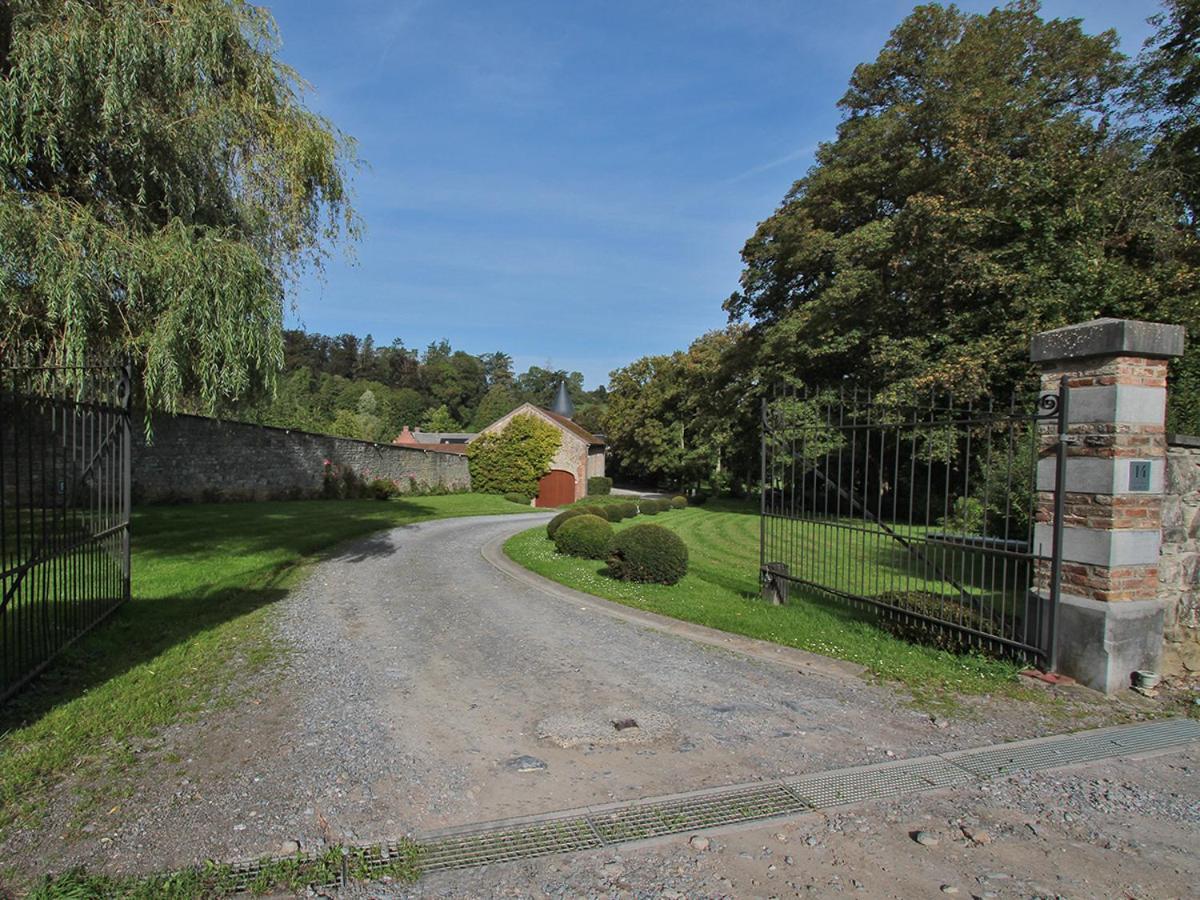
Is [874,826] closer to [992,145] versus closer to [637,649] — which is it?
[637,649]

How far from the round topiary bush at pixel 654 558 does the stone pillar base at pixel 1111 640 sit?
17.4 feet

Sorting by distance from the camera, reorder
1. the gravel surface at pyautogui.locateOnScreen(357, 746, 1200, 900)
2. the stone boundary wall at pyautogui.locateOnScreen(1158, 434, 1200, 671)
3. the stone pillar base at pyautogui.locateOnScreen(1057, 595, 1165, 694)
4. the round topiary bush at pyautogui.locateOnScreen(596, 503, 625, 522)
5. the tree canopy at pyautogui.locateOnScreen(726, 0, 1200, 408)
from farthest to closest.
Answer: the round topiary bush at pyautogui.locateOnScreen(596, 503, 625, 522)
the tree canopy at pyautogui.locateOnScreen(726, 0, 1200, 408)
the stone boundary wall at pyautogui.locateOnScreen(1158, 434, 1200, 671)
the stone pillar base at pyautogui.locateOnScreen(1057, 595, 1165, 694)
the gravel surface at pyautogui.locateOnScreen(357, 746, 1200, 900)

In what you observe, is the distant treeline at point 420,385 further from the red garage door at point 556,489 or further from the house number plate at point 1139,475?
the house number plate at point 1139,475

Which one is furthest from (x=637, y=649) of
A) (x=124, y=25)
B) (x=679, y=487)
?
(x=679, y=487)

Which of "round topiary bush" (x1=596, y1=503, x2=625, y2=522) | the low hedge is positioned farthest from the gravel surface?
the low hedge

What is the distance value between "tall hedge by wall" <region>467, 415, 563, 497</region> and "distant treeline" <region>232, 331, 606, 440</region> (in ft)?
91.7

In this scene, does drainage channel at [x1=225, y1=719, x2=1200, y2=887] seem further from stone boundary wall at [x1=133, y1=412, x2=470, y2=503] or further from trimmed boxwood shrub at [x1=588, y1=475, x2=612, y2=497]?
trimmed boxwood shrub at [x1=588, y1=475, x2=612, y2=497]

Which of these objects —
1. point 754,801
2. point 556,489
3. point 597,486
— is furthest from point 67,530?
point 597,486

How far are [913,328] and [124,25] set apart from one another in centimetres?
1922

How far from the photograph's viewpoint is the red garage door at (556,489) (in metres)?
37.5

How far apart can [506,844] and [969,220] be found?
57.7 feet

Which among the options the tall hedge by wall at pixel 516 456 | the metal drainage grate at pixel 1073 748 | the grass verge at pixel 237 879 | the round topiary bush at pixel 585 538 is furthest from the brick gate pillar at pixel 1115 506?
the tall hedge by wall at pixel 516 456

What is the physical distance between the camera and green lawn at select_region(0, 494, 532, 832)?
3.71m

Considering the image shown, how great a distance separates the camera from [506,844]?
300cm
